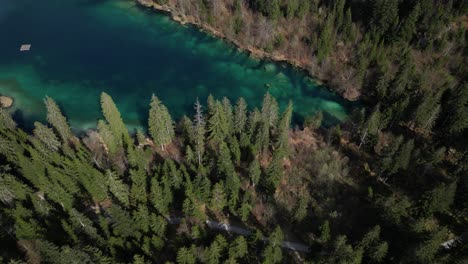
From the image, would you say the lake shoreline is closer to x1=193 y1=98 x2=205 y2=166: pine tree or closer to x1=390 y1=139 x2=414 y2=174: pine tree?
x1=390 y1=139 x2=414 y2=174: pine tree

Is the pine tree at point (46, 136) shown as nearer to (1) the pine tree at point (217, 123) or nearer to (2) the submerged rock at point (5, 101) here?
(2) the submerged rock at point (5, 101)

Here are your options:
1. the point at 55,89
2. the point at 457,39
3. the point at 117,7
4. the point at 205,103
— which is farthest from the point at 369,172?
the point at 117,7

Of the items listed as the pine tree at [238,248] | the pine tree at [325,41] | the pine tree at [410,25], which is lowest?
the pine tree at [238,248]

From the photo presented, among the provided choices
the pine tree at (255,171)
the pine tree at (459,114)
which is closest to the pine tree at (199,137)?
the pine tree at (255,171)

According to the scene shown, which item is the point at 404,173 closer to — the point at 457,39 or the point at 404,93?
the point at 404,93

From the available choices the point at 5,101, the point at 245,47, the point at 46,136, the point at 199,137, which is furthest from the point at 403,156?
the point at 5,101

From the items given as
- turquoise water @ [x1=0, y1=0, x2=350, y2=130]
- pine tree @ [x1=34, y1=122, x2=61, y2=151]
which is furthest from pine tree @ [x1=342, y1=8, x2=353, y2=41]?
pine tree @ [x1=34, y1=122, x2=61, y2=151]
